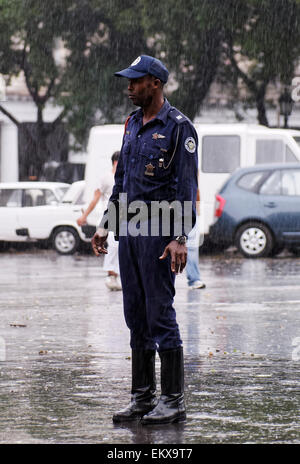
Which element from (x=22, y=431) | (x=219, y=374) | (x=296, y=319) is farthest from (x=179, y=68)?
(x=22, y=431)

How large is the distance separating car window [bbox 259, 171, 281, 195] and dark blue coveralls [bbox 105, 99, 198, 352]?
14.9m

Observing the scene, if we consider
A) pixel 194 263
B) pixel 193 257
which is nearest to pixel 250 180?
pixel 194 263

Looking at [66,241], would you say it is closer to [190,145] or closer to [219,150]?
[219,150]

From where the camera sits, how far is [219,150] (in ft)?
78.3

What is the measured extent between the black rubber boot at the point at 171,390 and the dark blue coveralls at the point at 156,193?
7 cm

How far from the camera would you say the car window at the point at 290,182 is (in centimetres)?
2105

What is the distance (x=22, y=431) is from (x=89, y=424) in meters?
0.36

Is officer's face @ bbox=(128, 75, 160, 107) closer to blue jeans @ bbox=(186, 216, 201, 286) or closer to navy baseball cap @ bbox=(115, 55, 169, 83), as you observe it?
navy baseball cap @ bbox=(115, 55, 169, 83)

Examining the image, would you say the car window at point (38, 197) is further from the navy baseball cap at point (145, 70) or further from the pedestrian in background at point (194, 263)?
the navy baseball cap at point (145, 70)

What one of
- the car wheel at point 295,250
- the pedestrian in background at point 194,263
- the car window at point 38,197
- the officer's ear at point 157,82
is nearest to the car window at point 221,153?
the car wheel at point 295,250

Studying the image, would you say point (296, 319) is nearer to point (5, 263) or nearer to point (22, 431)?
point (22, 431)

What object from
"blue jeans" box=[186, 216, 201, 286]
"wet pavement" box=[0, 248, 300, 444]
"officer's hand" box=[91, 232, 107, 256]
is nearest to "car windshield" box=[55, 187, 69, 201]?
"wet pavement" box=[0, 248, 300, 444]
